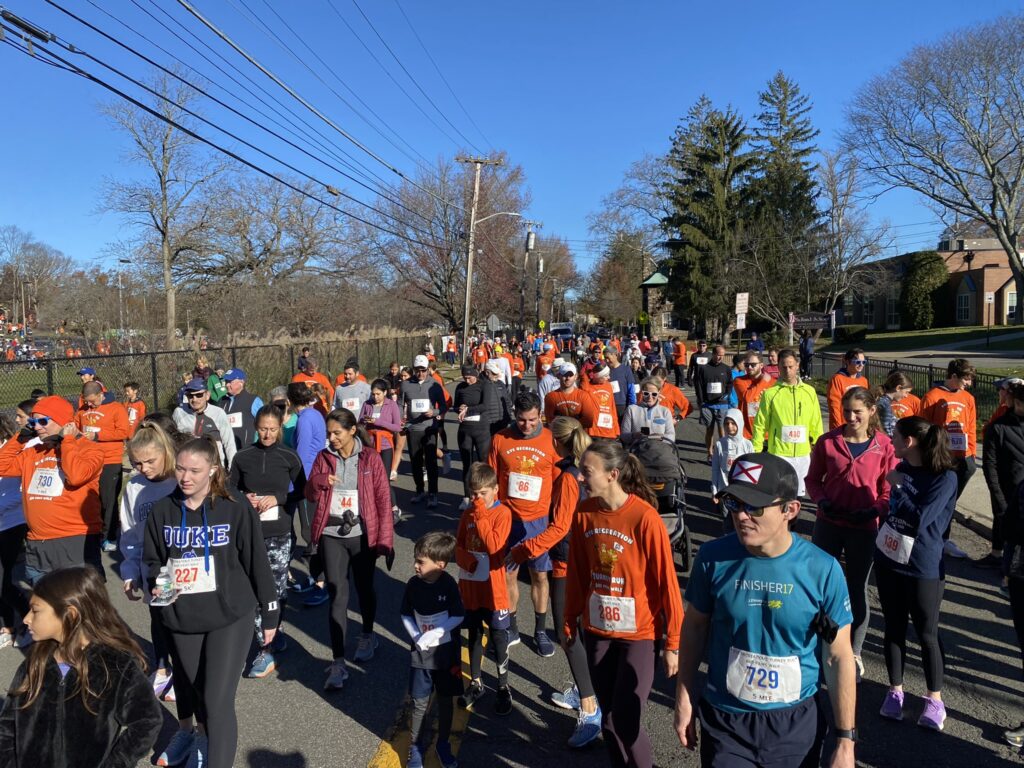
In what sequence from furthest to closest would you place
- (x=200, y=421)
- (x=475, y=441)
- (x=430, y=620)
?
Result: (x=475, y=441), (x=200, y=421), (x=430, y=620)

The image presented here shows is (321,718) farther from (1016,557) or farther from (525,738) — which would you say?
(1016,557)

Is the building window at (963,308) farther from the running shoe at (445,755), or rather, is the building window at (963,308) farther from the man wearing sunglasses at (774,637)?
the man wearing sunglasses at (774,637)

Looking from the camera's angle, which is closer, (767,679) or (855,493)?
(767,679)

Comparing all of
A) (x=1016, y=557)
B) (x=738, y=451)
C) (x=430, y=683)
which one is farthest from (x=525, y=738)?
(x=738, y=451)

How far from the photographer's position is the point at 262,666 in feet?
15.9

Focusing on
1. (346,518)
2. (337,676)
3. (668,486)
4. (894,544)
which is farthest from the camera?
(668,486)

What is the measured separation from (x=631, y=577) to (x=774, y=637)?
2.99 feet

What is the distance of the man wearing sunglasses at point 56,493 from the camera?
15.9ft

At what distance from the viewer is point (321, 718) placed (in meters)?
4.26

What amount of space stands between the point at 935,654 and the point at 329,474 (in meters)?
3.91

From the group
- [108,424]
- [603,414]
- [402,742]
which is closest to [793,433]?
[603,414]

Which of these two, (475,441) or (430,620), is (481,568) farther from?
(475,441)

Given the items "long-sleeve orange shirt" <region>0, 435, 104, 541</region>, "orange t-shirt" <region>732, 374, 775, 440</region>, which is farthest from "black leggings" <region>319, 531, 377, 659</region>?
"orange t-shirt" <region>732, 374, 775, 440</region>

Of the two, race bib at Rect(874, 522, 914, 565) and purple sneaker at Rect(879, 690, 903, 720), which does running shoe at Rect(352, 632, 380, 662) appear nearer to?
purple sneaker at Rect(879, 690, 903, 720)
